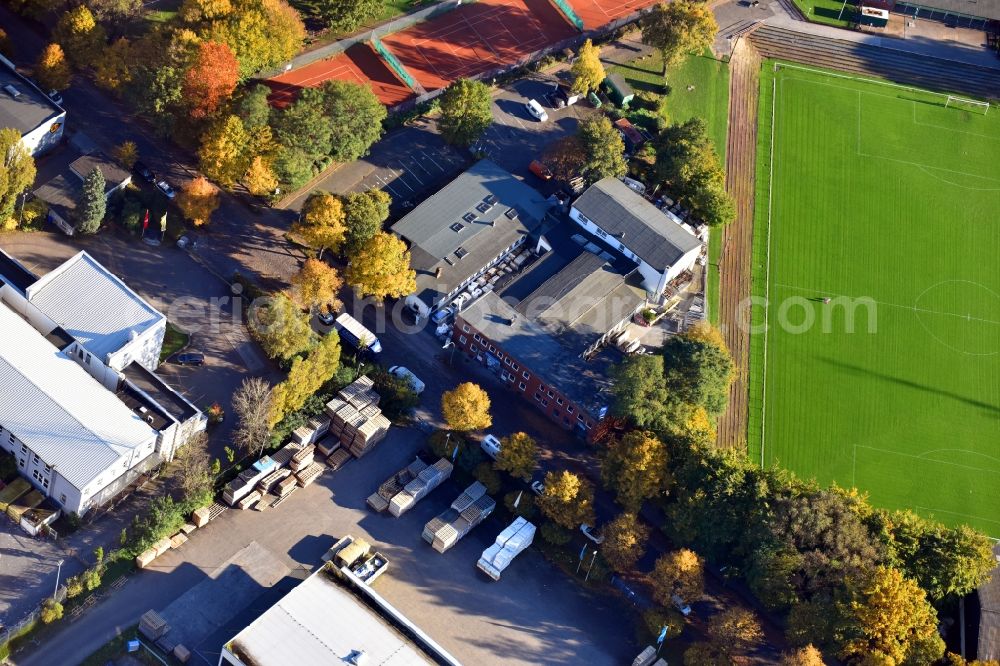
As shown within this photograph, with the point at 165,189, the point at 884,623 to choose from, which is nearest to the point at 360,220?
the point at 165,189

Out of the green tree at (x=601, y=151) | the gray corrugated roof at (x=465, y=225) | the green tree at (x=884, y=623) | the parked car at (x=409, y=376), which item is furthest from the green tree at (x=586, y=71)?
the green tree at (x=884, y=623)

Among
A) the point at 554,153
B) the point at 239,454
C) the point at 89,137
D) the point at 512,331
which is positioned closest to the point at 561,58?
the point at 554,153

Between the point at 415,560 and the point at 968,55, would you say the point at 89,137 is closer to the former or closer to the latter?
the point at 415,560

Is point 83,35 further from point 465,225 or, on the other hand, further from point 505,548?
point 505,548

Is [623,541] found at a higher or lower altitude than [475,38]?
lower

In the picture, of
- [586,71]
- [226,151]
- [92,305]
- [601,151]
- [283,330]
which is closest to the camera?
[92,305]

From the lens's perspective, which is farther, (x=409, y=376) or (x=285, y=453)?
(x=409, y=376)

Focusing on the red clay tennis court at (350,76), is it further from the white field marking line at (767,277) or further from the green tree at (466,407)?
the green tree at (466,407)

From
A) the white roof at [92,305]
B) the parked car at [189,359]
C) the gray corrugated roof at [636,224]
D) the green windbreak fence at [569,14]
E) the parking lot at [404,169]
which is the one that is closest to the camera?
the white roof at [92,305]
